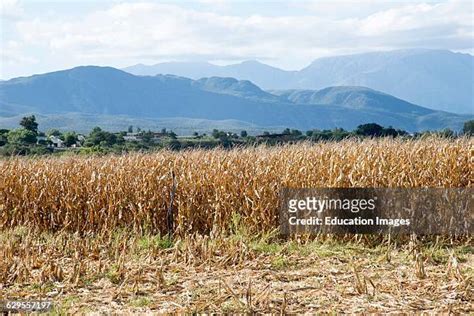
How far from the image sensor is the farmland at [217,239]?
673 cm

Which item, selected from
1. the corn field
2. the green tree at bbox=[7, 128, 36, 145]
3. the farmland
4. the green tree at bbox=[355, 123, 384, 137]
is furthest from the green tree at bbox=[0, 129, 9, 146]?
the corn field

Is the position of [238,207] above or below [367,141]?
below

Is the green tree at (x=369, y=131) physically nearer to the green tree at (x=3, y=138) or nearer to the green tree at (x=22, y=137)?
the green tree at (x=3, y=138)

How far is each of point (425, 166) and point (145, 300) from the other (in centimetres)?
581

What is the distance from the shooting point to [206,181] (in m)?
10.7

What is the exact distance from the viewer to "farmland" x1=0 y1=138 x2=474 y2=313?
6734 millimetres

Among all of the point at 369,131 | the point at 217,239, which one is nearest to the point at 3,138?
the point at 369,131

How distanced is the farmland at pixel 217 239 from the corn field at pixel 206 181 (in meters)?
0.03

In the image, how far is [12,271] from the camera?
7.84 m

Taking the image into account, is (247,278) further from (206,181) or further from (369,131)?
(369,131)

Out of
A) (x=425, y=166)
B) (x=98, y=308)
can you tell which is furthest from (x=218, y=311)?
(x=425, y=166)

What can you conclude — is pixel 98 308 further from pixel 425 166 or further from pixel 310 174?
pixel 425 166

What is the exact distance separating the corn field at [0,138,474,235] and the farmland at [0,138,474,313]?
0.03 m

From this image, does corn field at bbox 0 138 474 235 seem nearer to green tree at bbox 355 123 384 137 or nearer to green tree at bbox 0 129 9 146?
green tree at bbox 355 123 384 137
